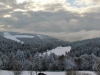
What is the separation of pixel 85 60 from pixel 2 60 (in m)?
54.5

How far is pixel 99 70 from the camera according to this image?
63.7m

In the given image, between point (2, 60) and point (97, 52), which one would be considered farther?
point (97, 52)

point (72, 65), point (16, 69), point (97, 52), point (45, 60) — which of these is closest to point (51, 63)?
point (45, 60)

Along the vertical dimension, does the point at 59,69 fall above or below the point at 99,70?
below

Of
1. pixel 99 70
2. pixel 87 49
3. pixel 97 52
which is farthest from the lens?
pixel 87 49

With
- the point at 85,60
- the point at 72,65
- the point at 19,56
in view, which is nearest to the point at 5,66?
the point at 19,56

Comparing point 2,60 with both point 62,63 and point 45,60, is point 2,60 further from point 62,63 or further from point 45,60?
point 62,63

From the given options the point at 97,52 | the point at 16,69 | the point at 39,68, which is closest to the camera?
the point at 16,69

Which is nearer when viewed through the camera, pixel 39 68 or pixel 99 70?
pixel 99 70

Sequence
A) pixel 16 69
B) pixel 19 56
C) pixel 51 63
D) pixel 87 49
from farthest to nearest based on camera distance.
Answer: pixel 87 49
pixel 19 56
pixel 51 63
pixel 16 69

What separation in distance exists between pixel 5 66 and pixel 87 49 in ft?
311

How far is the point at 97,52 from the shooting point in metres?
181

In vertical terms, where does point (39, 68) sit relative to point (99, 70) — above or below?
below

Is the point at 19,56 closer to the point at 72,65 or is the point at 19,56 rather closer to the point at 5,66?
the point at 5,66
